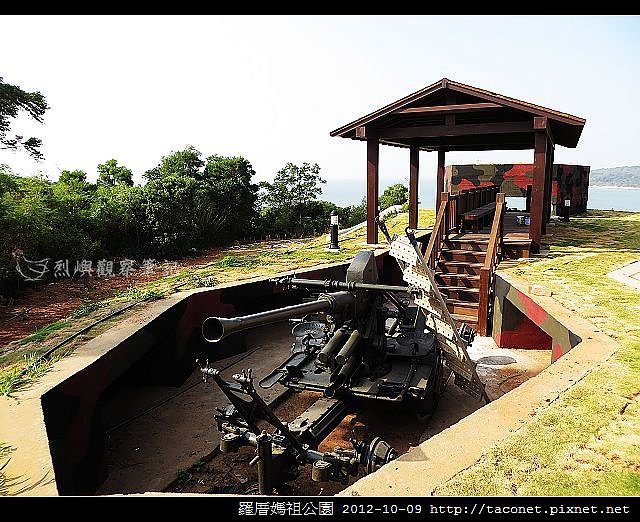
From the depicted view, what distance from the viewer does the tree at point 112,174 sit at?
1956 cm

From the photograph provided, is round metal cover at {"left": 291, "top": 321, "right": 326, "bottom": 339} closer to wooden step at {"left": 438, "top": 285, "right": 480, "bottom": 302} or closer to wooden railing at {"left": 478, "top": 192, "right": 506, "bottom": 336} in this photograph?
wooden railing at {"left": 478, "top": 192, "right": 506, "bottom": 336}

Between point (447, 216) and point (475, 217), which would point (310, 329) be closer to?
point (447, 216)

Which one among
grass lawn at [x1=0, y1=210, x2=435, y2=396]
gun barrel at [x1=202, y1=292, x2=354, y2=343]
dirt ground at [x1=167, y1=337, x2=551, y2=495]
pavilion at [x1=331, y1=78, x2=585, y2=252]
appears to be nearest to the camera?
gun barrel at [x1=202, y1=292, x2=354, y2=343]

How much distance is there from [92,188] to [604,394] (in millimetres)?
17908

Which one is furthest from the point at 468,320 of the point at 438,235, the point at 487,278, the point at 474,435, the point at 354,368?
the point at 474,435

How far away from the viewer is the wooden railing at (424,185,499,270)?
39.4ft

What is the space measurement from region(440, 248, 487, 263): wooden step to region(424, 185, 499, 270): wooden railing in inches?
8.2

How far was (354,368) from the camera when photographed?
Answer: 6715 mm

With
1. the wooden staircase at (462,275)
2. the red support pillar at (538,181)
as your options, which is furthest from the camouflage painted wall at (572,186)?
the wooden staircase at (462,275)

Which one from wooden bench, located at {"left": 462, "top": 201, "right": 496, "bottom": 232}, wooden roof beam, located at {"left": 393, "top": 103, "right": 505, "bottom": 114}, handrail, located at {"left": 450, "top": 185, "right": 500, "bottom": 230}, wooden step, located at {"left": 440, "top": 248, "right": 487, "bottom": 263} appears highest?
wooden roof beam, located at {"left": 393, "top": 103, "right": 505, "bottom": 114}

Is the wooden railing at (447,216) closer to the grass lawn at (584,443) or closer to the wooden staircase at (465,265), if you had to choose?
the wooden staircase at (465,265)

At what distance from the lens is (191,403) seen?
8.24 metres

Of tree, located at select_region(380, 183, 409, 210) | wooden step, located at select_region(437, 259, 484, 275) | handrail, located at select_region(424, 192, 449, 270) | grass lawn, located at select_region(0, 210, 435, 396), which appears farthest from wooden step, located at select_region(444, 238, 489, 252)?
tree, located at select_region(380, 183, 409, 210)
